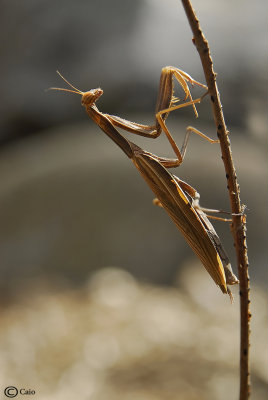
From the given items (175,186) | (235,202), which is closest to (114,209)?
(175,186)

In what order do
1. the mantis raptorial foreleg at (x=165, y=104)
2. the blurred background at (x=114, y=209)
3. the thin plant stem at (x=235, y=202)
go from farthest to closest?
1. the blurred background at (x=114, y=209)
2. the mantis raptorial foreleg at (x=165, y=104)
3. the thin plant stem at (x=235, y=202)

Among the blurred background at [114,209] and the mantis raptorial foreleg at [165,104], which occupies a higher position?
the mantis raptorial foreleg at [165,104]

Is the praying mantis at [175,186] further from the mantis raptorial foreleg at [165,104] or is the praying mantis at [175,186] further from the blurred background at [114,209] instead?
the blurred background at [114,209]

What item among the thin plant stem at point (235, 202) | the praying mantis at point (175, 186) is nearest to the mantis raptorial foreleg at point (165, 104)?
the praying mantis at point (175, 186)

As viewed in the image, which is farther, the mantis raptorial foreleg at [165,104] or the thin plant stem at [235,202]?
the mantis raptorial foreleg at [165,104]

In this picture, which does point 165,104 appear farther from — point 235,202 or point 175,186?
point 235,202

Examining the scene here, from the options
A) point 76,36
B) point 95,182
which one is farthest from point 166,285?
point 76,36

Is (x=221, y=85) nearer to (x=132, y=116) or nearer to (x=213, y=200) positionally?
(x=132, y=116)
